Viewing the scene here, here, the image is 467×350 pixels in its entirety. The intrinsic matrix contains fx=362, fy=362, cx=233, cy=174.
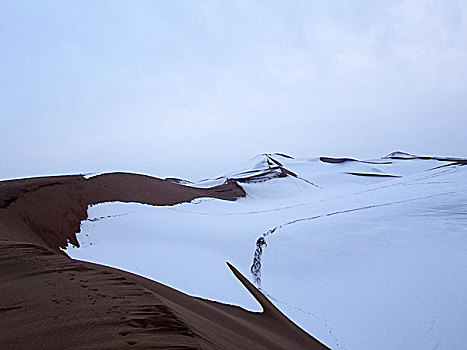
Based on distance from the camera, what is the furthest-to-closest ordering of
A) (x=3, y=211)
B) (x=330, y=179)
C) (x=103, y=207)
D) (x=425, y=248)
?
(x=330, y=179)
(x=103, y=207)
(x=425, y=248)
(x=3, y=211)

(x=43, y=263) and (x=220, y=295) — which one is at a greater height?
(x=43, y=263)

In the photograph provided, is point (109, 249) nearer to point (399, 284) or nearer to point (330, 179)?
point (399, 284)

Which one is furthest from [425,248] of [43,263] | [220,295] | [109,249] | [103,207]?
[103,207]

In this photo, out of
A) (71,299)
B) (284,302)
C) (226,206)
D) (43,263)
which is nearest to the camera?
(71,299)

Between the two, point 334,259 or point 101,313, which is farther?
point 334,259

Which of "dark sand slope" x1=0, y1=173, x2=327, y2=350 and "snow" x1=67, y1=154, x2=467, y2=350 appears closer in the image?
"dark sand slope" x1=0, y1=173, x2=327, y2=350

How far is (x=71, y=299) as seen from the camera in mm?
3199

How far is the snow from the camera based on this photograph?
6.51 m

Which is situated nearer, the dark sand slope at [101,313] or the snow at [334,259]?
the dark sand slope at [101,313]

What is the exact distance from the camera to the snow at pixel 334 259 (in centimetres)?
651

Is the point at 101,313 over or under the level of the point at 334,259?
over

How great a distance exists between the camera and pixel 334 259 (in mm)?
9203

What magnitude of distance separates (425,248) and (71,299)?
27.4ft

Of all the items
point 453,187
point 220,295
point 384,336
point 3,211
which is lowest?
point 384,336
